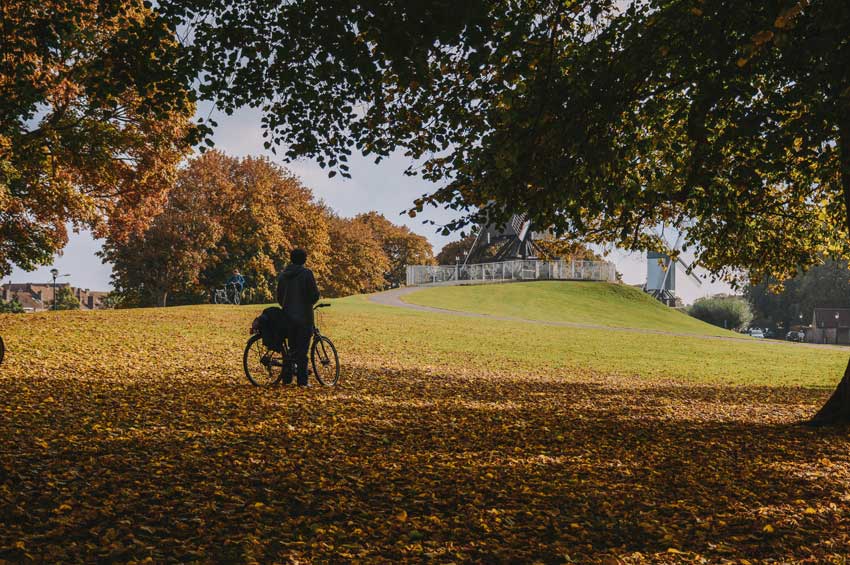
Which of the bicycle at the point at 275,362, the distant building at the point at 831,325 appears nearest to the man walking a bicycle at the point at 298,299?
the bicycle at the point at 275,362

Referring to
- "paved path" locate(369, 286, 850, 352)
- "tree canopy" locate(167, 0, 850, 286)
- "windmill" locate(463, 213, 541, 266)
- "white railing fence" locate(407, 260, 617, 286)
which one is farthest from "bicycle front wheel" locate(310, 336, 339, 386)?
"windmill" locate(463, 213, 541, 266)

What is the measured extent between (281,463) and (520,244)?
197 feet

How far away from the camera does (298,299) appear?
423 inches

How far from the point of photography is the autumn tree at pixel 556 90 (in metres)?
6.99

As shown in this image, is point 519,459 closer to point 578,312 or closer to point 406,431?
point 406,431

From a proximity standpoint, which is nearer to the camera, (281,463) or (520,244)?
(281,463)

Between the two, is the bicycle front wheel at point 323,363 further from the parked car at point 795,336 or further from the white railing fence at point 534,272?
the parked car at point 795,336

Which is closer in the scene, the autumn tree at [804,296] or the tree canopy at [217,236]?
the tree canopy at [217,236]

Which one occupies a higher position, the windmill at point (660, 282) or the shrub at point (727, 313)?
the windmill at point (660, 282)

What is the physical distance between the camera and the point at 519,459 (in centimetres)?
731

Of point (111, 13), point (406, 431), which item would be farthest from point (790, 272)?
point (111, 13)

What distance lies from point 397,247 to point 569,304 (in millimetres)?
37535

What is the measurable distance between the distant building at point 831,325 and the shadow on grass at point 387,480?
9437cm

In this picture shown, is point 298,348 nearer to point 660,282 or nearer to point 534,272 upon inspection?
point 534,272
